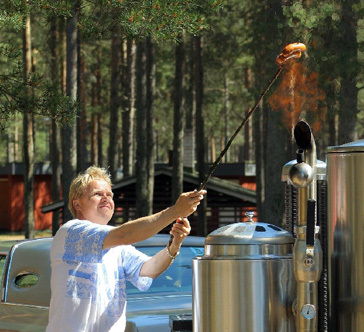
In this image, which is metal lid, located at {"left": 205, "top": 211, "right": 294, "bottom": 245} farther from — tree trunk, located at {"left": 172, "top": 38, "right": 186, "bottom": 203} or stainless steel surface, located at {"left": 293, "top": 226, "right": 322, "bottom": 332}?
tree trunk, located at {"left": 172, "top": 38, "right": 186, "bottom": 203}

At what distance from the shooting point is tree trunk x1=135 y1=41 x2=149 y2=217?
29.4m

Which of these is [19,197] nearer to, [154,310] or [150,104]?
[150,104]

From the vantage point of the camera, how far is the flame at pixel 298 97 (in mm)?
22938

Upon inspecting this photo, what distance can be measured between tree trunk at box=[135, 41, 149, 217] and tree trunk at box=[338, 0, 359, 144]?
6.79 m

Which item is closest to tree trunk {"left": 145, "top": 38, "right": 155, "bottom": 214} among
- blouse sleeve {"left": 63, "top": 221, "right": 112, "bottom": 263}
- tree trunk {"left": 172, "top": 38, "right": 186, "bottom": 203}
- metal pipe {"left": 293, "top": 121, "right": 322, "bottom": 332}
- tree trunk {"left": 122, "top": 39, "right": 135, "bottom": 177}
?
tree trunk {"left": 172, "top": 38, "right": 186, "bottom": 203}

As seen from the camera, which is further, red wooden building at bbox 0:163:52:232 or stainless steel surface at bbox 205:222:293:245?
red wooden building at bbox 0:163:52:232

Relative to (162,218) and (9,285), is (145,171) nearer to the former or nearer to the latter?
(9,285)

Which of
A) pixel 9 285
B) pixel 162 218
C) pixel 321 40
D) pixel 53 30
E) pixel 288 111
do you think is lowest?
pixel 9 285

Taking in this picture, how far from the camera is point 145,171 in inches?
1169

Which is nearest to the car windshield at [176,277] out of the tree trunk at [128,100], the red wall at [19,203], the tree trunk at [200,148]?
the tree trunk at [200,148]

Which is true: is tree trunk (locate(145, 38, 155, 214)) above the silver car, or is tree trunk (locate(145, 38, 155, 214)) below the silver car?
above


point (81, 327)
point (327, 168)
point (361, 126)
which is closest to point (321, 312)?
point (327, 168)

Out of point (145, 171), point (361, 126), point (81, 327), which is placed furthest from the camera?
point (361, 126)

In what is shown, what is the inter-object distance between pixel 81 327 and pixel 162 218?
736mm
